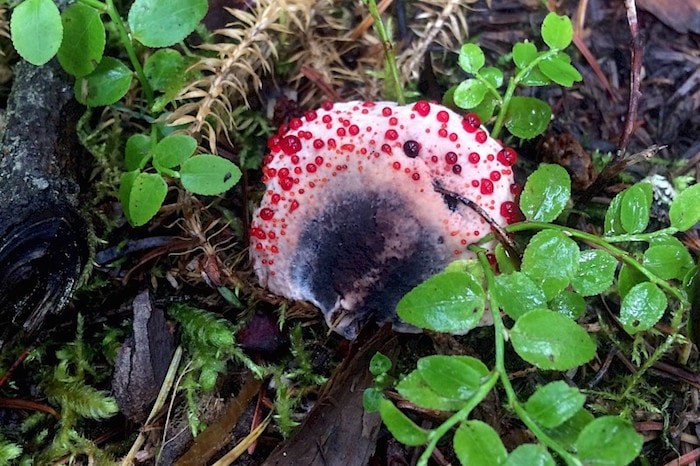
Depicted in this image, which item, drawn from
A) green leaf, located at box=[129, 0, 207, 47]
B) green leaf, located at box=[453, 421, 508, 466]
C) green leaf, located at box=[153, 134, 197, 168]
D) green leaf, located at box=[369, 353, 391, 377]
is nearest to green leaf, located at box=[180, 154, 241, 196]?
green leaf, located at box=[153, 134, 197, 168]

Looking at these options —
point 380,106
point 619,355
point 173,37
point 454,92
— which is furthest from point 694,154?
point 173,37

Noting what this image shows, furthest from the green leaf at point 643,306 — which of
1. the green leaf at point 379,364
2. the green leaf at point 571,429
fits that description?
the green leaf at point 379,364

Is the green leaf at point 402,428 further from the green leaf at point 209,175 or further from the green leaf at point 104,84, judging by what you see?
the green leaf at point 104,84

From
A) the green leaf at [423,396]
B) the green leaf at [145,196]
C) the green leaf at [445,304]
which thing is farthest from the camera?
the green leaf at [145,196]

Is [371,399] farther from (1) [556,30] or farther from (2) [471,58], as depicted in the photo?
(1) [556,30]

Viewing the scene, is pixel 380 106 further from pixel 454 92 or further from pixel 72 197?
pixel 72 197

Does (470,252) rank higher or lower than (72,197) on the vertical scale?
higher

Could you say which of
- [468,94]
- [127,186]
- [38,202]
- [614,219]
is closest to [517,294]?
[614,219]
